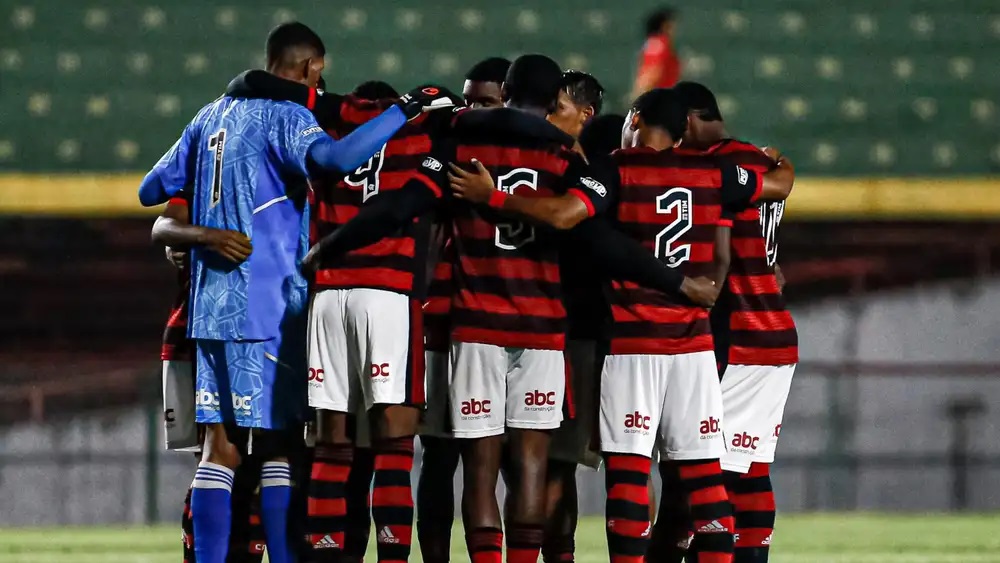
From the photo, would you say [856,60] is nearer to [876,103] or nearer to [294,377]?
[876,103]

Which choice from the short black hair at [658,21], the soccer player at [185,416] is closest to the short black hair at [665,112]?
the soccer player at [185,416]

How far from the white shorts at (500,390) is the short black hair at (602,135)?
102 centimetres

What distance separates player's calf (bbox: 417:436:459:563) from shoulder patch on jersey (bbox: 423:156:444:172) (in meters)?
0.84

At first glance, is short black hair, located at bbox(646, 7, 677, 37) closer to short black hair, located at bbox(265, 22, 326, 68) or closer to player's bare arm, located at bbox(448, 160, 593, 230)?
short black hair, located at bbox(265, 22, 326, 68)

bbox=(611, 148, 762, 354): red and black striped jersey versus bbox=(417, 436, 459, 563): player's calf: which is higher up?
bbox=(611, 148, 762, 354): red and black striped jersey

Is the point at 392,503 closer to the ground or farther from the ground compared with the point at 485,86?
closer to the ground

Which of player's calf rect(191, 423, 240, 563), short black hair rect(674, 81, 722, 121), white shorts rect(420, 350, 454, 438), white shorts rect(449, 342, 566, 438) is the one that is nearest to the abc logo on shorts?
white shorts rect(449, 342, 566, 438)

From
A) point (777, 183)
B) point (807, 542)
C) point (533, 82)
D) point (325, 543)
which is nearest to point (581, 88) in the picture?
point (533, 82)

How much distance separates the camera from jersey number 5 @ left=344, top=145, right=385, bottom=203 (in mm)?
4375

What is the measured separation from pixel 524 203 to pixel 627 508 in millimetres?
896

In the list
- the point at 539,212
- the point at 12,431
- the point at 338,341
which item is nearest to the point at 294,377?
the point at 338,341

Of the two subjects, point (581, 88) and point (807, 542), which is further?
point (807, 542)

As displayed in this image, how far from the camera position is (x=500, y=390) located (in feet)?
13.8

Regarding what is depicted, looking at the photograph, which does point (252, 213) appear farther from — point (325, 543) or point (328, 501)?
point (325, 543)
